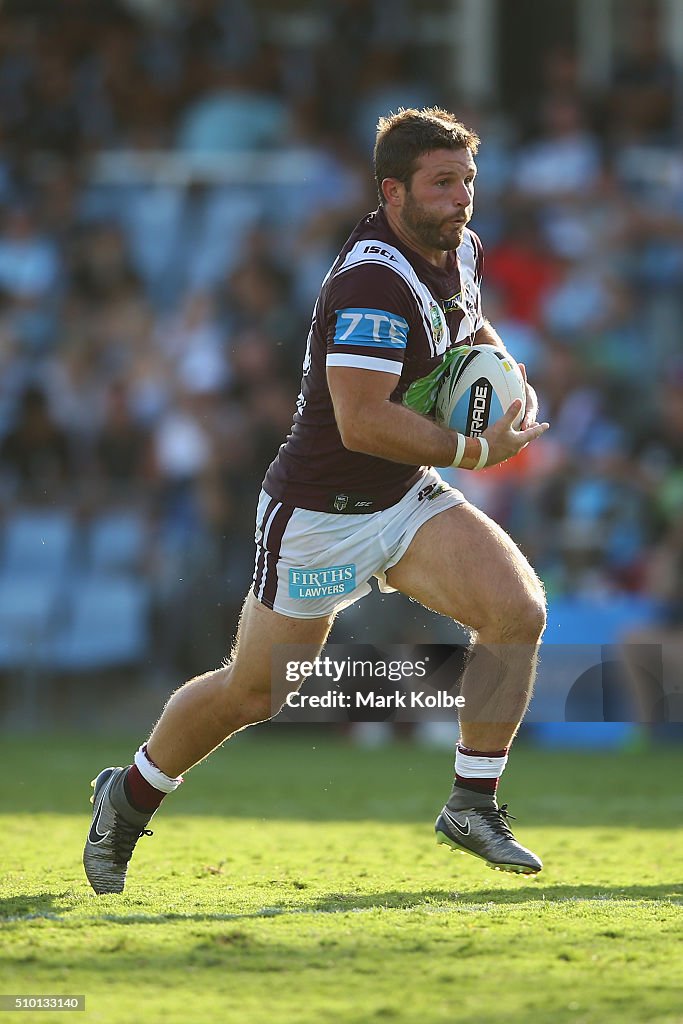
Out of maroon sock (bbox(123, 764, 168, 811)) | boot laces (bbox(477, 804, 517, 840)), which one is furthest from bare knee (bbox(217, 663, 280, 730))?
boot laces (bbox(477, 804, 517, 840))

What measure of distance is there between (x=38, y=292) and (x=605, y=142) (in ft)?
17.0

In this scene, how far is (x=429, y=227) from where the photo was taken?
5.68 metres

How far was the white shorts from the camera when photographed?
568 centimetres

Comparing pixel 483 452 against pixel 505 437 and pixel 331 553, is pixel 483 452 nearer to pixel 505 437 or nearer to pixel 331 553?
pixel 505 437

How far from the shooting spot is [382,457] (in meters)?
5.53

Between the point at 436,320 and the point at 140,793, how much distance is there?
6.40 ft

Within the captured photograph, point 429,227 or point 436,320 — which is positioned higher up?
point 429,227

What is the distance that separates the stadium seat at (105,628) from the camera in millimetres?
12836

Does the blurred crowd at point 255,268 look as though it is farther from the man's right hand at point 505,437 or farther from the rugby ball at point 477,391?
the man's right hand at point 505,437

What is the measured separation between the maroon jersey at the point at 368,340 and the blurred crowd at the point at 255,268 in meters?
5.84

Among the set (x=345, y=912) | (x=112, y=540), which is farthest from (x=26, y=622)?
(x=345, y=912)

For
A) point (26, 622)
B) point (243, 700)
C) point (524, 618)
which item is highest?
point (524, 618)

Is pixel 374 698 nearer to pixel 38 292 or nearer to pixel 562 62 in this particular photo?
pixel 38 292

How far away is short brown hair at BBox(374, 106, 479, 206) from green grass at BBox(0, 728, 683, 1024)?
2.50 metres
